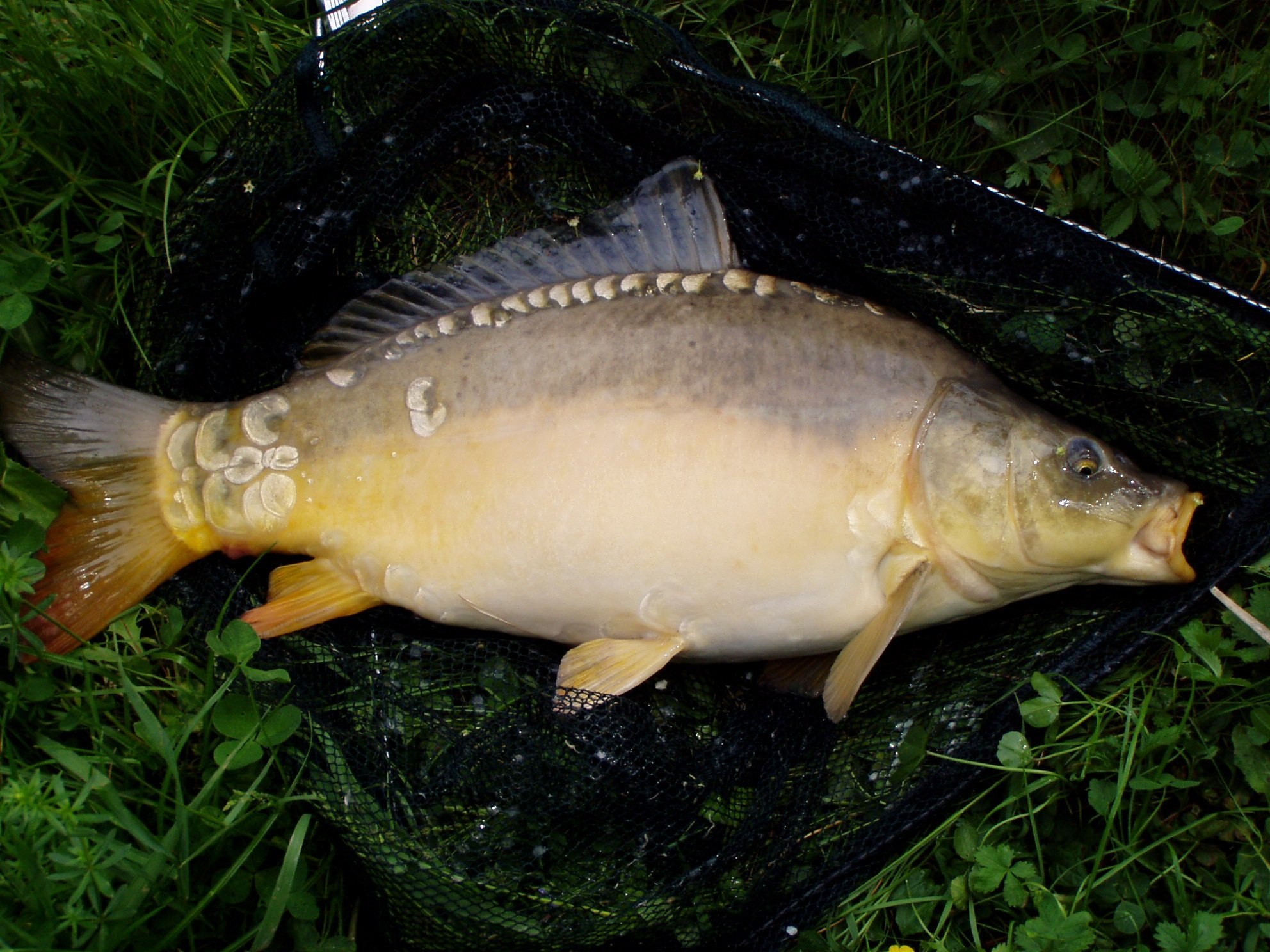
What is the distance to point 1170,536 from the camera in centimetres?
193

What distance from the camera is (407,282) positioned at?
2.18 meters

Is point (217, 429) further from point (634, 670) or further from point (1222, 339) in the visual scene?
point (1222, 339)

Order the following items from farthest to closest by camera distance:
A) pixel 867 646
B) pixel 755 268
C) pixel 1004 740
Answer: pixel 755 268 → pixel 1004 740 → pixel 867 646

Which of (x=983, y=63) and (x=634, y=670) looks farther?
(x=983, y=63)

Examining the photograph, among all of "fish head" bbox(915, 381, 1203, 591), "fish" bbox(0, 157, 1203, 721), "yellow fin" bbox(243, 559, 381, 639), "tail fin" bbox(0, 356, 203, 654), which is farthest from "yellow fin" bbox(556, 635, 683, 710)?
"tail fin" bbox(0, 356, 203, 654)

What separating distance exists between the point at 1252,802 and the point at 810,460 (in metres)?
1.21

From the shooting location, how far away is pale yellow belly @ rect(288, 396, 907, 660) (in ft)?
6.30

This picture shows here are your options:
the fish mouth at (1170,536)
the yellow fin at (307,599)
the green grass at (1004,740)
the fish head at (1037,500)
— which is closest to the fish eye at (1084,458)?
the fish head at (1037,500)

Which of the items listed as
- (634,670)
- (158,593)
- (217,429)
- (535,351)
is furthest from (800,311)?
(158,593)

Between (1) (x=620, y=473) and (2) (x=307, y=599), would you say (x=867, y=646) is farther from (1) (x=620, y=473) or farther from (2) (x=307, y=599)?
(2) (x=307, y=599)

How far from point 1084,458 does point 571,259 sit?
43.2 inches

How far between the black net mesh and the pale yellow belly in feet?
0.72

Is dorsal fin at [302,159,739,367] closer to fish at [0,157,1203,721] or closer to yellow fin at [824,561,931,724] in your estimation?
fish at [0,157,1203,721]

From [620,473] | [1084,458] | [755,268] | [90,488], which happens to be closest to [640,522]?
[620,473]
